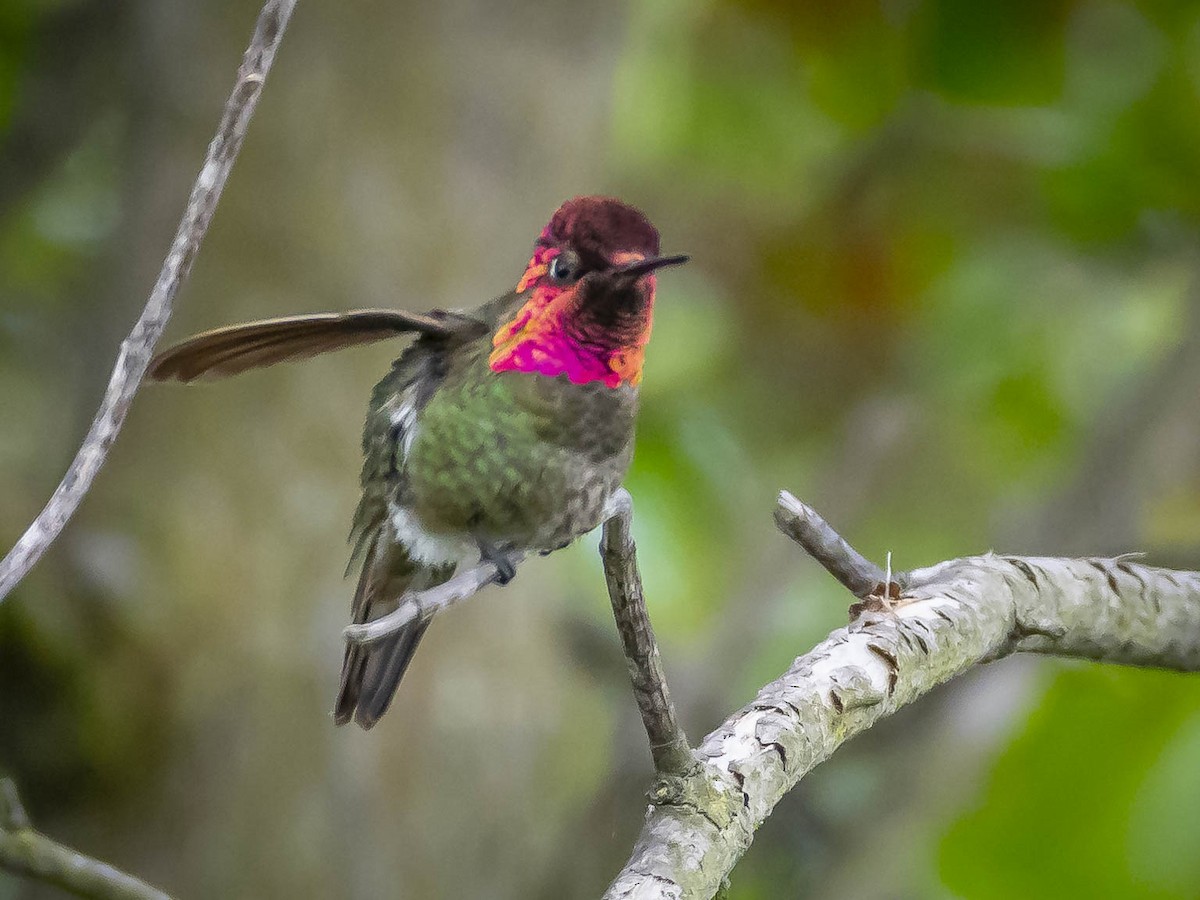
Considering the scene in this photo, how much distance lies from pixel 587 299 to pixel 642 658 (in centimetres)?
50

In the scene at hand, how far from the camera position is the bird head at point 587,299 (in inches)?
60.1

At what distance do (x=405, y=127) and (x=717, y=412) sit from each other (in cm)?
138

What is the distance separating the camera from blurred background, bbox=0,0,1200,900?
2.50 m

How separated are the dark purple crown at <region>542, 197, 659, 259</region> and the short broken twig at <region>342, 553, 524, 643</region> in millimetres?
384

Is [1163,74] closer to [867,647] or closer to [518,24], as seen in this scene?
[518,24]

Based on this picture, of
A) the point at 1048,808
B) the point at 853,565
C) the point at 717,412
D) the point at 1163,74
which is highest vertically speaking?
the point at 1163,74

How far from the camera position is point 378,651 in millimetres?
1979

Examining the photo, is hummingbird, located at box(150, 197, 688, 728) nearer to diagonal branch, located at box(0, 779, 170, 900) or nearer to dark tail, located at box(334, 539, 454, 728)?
dark tail, located at box(334, 539, 454, 728)

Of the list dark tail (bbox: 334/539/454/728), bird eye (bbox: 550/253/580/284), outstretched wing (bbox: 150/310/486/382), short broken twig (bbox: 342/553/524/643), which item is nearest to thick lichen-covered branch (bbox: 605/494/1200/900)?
short broken twig (bbox: 342/553/524/643)

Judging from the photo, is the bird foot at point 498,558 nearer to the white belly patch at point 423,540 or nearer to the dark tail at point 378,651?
the white belly patch at point 423,540

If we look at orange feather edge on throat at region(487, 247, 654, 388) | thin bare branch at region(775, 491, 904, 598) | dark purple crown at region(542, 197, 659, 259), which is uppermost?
dark purple crown at region(542, 197, 659, 259)

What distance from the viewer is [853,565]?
156cm

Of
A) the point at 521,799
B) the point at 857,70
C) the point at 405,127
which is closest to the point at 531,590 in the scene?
the point at 521,799

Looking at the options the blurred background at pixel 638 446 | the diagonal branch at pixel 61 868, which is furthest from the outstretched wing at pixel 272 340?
the blurred background at pixel 638 446
